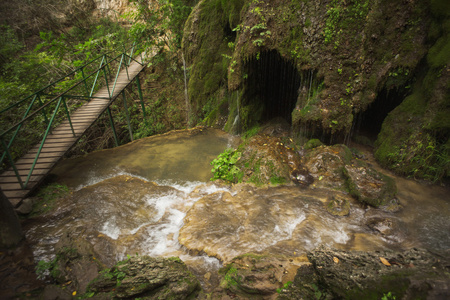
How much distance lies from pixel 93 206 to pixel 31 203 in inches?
48.4

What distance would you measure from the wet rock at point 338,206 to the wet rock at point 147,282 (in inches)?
125

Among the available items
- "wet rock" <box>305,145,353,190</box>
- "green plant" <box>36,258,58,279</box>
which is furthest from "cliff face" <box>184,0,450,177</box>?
"green plant" <box>36,258,58,279</box>

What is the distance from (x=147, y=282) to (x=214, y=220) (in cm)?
195

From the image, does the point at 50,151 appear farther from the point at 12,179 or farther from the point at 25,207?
the point at 25,207

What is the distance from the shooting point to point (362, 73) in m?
5.66

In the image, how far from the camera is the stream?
3.89m

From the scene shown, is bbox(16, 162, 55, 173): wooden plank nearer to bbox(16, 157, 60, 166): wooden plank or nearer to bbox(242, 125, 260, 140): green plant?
bbox(16, 157, 60, 166): wooden plank

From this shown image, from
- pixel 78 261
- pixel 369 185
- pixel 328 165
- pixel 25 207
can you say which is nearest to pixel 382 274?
pixel 369 185

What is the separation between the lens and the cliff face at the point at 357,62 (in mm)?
5137

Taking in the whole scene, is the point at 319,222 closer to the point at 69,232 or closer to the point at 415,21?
the point at 69,232

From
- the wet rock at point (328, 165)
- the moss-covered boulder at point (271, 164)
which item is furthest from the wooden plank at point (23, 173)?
the wet rock at point (328, 165)

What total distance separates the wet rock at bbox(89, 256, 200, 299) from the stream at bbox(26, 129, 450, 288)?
0.62 m

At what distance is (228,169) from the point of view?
251 inches

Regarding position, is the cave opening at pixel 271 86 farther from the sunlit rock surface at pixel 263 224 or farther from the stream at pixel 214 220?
the sunlit rock surface at pixel 263 224
